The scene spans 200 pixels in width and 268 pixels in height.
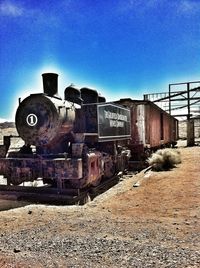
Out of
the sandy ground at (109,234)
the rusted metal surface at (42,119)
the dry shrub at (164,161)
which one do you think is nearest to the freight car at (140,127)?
the dry shrub at (164,161)


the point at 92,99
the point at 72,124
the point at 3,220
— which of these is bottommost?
the point at 3,220

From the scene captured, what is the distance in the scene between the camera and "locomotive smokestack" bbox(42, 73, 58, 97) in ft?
28.9

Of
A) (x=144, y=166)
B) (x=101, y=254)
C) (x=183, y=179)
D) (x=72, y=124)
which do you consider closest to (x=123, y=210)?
(x=101, y=254)

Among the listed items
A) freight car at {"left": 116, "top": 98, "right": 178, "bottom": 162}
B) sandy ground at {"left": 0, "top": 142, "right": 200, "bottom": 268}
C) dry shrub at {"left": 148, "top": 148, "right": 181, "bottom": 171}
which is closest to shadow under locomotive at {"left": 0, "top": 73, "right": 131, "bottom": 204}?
sandy ground at {"left": 0, "top": 142, "right": 200, "bottom": 268}

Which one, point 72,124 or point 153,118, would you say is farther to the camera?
point 153,118

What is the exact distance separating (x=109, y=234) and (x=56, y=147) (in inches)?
179

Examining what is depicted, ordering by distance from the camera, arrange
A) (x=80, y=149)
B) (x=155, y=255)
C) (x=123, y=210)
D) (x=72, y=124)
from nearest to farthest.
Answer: (x=155, y=255), (x=123, y=210), (x=80, y=149), (x=72, y=124)

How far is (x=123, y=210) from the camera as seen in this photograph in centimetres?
656

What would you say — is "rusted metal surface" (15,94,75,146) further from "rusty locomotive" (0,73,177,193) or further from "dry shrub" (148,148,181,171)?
"dry shrub" (148,148,181,171)

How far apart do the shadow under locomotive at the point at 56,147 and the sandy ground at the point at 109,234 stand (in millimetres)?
1098

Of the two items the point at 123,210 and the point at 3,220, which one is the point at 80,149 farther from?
the point at 3,220

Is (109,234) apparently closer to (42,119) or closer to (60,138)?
(42,119)

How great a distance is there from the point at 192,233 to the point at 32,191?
4.87m

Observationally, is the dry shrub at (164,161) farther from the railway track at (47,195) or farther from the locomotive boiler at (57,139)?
the railway track at (47,195)
